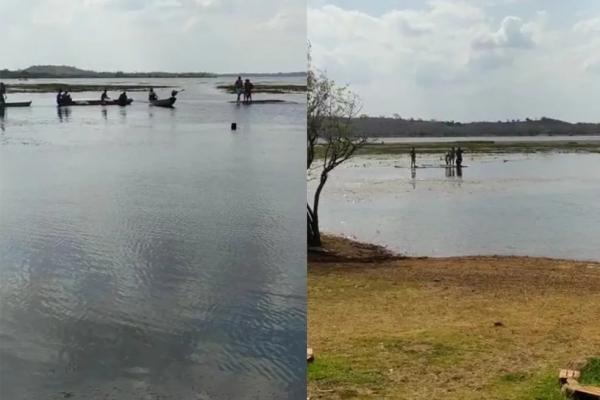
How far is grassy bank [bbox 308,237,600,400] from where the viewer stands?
262 centimetres

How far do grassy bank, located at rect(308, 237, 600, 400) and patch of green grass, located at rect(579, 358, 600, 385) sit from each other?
102mm

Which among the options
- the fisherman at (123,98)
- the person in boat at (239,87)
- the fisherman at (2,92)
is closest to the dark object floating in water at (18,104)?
the fisherman at (2,92)

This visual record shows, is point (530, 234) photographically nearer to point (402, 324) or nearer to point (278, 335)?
point (402, 324)

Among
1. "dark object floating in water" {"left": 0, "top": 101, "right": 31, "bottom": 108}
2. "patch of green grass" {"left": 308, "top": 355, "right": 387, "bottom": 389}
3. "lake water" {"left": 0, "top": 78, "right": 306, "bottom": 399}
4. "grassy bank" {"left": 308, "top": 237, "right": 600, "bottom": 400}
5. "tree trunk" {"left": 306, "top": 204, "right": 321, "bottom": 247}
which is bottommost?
"grassy bank" {"left": 308, "top": 237, "right": 600, "bottom": 400}

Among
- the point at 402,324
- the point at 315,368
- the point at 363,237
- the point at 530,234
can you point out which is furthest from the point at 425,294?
the point at 530,234

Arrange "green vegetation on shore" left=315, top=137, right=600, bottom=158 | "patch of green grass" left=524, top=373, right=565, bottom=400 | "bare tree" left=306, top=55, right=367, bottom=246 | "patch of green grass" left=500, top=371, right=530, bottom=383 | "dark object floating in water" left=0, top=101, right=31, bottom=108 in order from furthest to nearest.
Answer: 1. "green vegetation on shore" left=315, top=137, right=600, bottom=158
2. "bare tree" left=306, top=55, right=367, bottom=246
3. "patch of green grass" left=500, top=371, right=530, bottom=383
4. "patch of green grass" left=524, top=373, right=565, bottom=400
5. "dark object floating in water" left=0, top=101, right=31, bottom=108

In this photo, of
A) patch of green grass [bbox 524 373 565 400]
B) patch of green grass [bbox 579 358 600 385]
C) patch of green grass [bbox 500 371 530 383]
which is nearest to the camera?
patch of green grass [bbox 524 373 565 400]

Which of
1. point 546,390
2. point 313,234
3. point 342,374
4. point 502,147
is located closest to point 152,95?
point 342,374

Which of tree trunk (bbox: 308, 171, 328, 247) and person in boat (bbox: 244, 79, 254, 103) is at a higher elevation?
person in boat (bbox: 244, 79, 254, 103)

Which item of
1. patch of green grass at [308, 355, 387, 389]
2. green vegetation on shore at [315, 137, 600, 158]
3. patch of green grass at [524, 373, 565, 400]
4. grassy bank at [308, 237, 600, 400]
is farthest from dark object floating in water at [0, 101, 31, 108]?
green vegetation on shore at [315, 137, 600, 158]

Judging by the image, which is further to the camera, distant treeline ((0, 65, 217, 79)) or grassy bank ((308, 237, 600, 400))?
grassy bank ((308, 237, 600, 400))

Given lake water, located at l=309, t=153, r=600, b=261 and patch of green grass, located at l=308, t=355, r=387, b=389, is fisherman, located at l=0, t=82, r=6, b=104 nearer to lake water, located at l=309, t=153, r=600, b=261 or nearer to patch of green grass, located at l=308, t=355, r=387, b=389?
patch of green grass, located at l=308, t=355, r=387, b=389

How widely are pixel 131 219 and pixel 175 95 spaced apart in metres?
0.26

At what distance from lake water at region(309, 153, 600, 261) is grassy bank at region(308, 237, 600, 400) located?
0.96m
